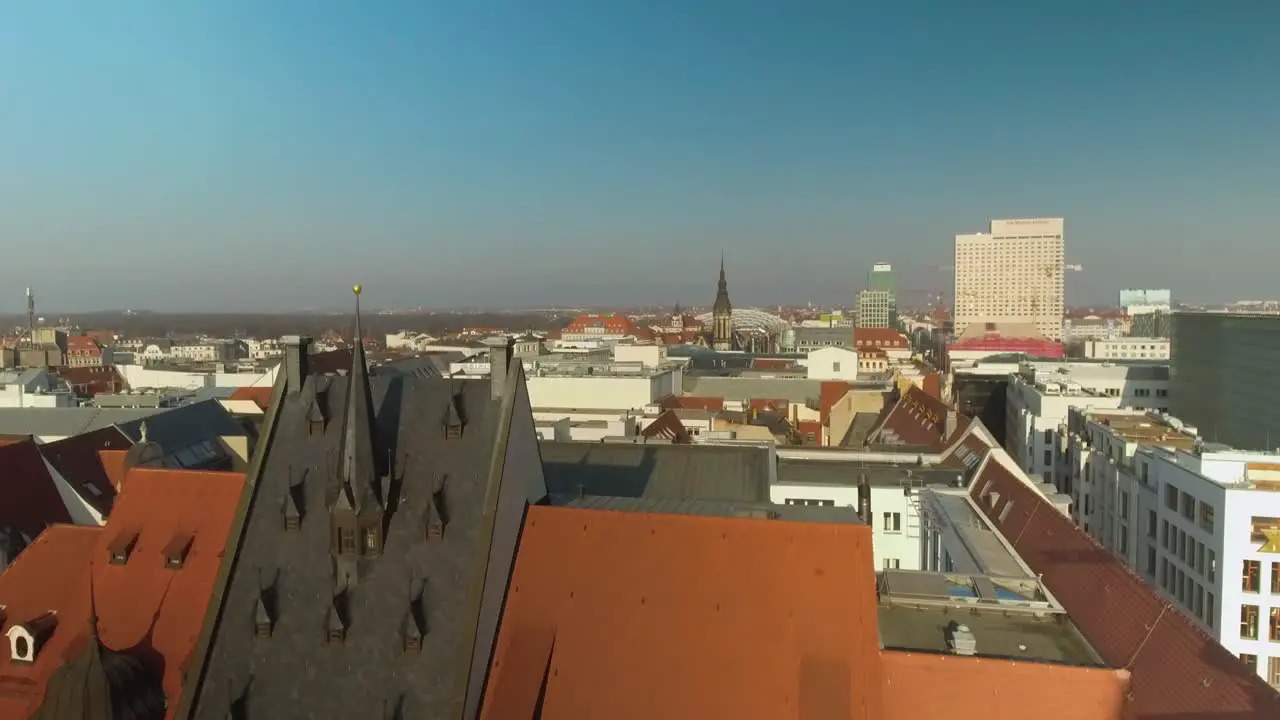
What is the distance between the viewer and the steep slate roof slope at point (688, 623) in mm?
19891

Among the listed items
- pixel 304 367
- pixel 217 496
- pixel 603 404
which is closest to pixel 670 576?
pixel 304 367

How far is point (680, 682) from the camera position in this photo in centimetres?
2011

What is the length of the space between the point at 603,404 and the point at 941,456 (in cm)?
4586

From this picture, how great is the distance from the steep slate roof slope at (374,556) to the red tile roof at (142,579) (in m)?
5.27

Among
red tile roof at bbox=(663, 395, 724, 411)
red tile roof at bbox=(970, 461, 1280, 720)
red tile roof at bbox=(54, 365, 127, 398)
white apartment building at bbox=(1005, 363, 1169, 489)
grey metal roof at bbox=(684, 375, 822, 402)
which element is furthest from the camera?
red tile roof at bbox=(54, 365, 127, 398)

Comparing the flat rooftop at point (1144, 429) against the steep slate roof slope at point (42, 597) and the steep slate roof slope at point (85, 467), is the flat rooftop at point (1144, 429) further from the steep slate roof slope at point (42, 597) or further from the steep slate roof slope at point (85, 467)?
the steep slate roof slope at point (85, 467)

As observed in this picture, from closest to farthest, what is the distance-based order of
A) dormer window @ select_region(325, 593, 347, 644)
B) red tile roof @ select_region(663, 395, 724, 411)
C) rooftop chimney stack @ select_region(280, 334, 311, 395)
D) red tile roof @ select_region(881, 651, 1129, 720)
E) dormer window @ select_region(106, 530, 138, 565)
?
1. red tile roof @ select_region(881, 651, 1129, 720)
2. dormer window @ select_region(325, 593, 347, 644)
3. rooftop chimney stack @ select_region(280, 334, 311, 395)
4. dormer window @ select_region(106, 530, 138, 565)
5. red tile roof @ select_region(663, 395, 724, 411)

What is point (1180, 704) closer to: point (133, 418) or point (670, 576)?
point (670, 576)

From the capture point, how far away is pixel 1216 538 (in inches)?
1709

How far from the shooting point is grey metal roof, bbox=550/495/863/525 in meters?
24.6

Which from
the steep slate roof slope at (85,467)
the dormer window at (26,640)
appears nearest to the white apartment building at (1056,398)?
the dormer window at (26,640)

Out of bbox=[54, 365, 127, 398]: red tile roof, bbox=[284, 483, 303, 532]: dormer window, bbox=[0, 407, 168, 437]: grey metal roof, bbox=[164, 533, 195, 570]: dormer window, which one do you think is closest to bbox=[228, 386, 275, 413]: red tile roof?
bbox=[0, 407, 168, 437]: grey metal roof

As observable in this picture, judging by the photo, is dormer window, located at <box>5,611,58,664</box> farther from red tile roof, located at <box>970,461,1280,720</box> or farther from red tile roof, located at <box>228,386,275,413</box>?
red tile roof, located at <box>228,386,275,413</box>

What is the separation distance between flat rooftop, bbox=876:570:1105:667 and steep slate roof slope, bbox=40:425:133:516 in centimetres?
4206
